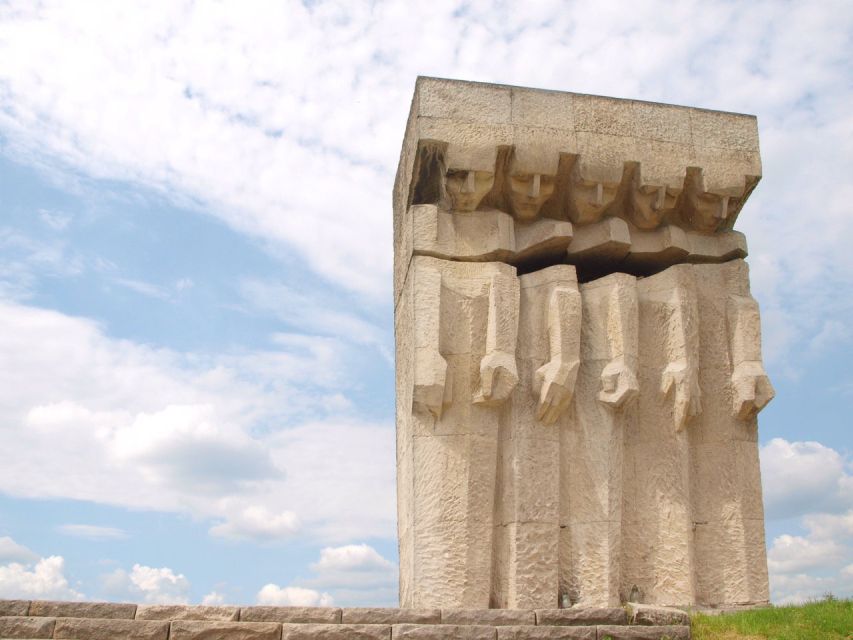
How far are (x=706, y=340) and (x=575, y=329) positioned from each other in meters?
1.39

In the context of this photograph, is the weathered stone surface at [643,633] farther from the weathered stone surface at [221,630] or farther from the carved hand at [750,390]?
the carved hand at [750,390]

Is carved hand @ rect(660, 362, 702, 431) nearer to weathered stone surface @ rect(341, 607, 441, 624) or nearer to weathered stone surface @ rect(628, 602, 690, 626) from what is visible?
weathered stone surface @ rect(628, 602, 690, 626)

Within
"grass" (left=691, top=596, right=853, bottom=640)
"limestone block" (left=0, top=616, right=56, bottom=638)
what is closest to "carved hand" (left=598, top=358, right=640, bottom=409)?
"grass" (left=691, top=596, right=853, bottom=640)

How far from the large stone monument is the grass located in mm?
1057

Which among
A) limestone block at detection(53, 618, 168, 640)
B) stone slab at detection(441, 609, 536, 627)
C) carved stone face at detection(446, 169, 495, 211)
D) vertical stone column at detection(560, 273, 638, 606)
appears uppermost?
carved stone face at detection(446, 169, 495, 211)

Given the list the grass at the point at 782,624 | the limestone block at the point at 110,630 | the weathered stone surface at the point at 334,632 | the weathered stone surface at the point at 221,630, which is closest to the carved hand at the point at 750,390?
the grass at the point at 782,624

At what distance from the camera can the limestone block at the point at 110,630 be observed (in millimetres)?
5594

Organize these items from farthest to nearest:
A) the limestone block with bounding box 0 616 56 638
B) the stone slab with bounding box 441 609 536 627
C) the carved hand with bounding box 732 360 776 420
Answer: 1. the carved hand with bounding box 732 360 776 420
2. the stone slab with bounding box 441 609 536 627
3. the limestone block with bounding box 0 616 56 638

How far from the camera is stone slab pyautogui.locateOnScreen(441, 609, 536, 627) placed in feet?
19.7

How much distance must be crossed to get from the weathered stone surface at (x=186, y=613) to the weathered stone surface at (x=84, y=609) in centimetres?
7

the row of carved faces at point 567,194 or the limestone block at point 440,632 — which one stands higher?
the row of carved faces at point 567,194

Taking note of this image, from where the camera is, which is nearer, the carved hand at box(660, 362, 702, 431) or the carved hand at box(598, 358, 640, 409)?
the carved hand at box(598, 358, 640, 409)

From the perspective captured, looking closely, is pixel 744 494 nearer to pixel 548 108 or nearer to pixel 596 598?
pixel 596 598

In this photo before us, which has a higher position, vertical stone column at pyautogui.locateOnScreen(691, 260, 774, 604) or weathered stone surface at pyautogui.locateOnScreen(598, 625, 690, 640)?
vertical stone column at pyautogui.locateOnScreen(691, 260, 774, 604)
